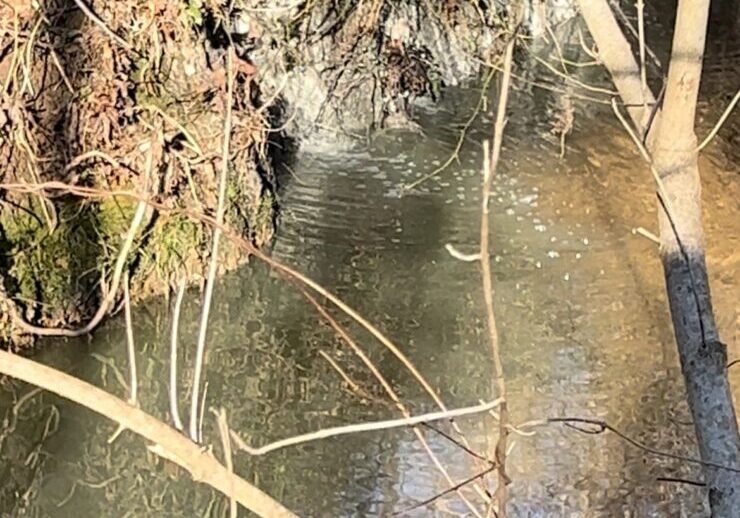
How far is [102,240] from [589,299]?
1276 millimetres

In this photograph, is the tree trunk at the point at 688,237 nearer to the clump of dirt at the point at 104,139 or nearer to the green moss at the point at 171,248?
the clump of dirt at the point at 104,139

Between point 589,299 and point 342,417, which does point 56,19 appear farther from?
point 589,299

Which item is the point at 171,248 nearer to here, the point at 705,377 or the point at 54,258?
the point at 54,258

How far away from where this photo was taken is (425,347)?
9.57ft

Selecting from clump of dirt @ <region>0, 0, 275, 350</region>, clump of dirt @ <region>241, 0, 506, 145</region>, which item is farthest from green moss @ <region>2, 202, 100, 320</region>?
clump of dirt @ <region>241, 0, 506, 145</region>

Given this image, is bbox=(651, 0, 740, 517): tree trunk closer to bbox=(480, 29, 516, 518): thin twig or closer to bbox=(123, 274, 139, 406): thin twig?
bbox=(480, 29, 516, 518): thin twig

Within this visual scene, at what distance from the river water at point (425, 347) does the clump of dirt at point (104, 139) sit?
13cm

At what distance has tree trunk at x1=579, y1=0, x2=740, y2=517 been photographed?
1.32m

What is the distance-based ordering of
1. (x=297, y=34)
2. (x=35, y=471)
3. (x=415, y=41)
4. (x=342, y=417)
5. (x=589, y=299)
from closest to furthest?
1. (x=35, y=471)
2. (x=342, y=417)
3. (x=589, y=299)
4. (x=297, y=34)
5. (x=415, y=41)

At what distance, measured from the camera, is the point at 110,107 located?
2.97m

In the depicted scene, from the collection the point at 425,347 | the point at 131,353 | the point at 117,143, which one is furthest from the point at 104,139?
the point at 131,353

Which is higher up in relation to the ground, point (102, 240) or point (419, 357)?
point (102, 240)

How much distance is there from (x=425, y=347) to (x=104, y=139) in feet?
3.15

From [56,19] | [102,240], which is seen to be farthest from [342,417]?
[56,19]
